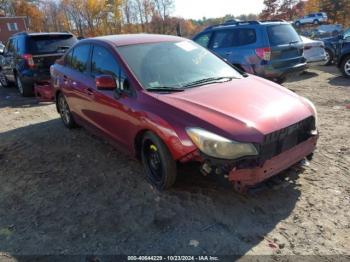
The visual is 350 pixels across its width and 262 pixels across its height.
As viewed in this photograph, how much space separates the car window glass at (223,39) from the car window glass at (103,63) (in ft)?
16.9

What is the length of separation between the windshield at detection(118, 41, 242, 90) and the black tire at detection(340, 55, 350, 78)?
283 inches

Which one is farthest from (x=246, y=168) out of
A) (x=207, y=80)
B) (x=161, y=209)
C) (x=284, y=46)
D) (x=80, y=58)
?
(x=284, y=46)

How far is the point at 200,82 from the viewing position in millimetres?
4090

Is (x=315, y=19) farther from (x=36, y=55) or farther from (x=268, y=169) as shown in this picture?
(x=268, y=169)

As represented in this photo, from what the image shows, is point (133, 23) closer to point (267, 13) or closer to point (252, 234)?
point (267, 13)

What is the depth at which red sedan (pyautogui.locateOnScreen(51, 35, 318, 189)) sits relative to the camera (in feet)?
10.3

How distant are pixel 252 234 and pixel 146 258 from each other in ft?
3.23

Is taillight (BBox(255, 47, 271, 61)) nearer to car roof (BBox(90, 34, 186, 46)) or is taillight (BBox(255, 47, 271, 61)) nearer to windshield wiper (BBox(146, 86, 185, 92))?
car roof (BBox(90, 34, 186, 46))

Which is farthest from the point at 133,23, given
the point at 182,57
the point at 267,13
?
the point at 182,57

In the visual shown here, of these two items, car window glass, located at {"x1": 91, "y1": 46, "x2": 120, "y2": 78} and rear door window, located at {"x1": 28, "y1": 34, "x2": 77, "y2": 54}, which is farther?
rear door window, located at {"x1": 28, "y1": 34, "x2": 77, "y2": 54}

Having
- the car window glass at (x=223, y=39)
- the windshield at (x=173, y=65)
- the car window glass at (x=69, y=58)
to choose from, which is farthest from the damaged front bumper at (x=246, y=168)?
the car window glass at (x=223, y=39)

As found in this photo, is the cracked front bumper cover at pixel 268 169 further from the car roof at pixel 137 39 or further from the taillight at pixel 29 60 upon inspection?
the taillight at pixel 29 60

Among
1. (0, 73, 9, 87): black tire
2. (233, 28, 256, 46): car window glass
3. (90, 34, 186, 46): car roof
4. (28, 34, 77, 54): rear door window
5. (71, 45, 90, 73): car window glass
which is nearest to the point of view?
(90, 34, 186, 46): car roof

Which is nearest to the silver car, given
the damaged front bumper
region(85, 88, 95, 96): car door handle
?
region(85, 88, 95, 96): car door handle
